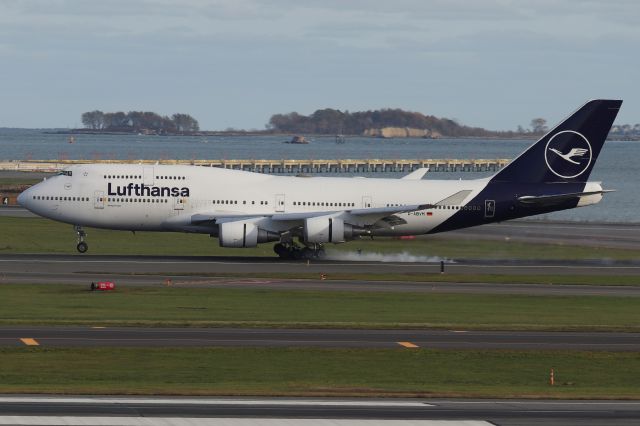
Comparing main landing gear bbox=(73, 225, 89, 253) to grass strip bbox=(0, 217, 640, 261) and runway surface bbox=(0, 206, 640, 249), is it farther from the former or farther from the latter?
runway surface bbox=(0, 206, 640, 249)

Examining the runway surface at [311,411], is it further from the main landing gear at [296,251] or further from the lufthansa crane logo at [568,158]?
the lufthansa crane logo at [568,158]

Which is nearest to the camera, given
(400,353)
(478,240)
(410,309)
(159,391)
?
(159,391)

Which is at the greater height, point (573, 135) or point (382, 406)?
point (573, 135)

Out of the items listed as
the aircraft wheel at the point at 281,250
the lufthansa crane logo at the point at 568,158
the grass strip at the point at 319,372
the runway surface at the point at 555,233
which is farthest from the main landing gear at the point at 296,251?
the grass strip at the point at 319,372

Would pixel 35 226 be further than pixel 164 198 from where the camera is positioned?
Yes

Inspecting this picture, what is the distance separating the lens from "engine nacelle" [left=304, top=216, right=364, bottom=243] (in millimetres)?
62969

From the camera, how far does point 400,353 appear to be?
3600 cm

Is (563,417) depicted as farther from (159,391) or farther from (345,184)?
(345,184)

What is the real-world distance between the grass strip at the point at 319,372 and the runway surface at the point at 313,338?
3.90 ft

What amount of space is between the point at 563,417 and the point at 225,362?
10706mm

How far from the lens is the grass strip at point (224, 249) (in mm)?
68750

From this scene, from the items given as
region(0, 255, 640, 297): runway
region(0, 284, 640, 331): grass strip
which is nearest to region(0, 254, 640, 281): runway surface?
region(0, 255, 640, 297): runway

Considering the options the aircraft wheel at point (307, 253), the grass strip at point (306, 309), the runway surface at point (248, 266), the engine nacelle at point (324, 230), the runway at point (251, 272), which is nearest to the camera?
the grass strip at point (306, 309)

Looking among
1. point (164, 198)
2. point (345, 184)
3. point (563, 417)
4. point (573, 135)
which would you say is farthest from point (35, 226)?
point (563, 417)
